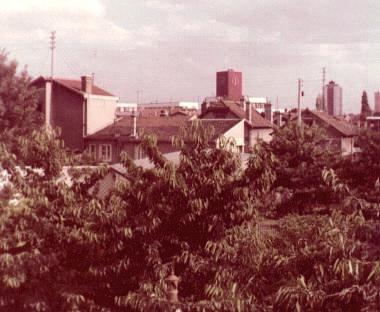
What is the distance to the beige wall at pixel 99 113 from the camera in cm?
4550

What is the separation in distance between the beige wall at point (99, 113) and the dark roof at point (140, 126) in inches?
21.9

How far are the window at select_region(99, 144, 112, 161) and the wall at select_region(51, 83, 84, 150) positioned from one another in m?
2.16

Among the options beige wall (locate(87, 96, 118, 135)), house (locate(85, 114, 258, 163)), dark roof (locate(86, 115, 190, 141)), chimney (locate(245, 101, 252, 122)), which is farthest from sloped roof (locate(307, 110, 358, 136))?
beige wall (locate(87, 96, 118, 135))

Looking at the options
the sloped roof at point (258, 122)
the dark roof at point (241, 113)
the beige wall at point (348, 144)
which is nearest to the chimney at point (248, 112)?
the dark roof at point (241, 113)

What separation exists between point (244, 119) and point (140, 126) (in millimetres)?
7973

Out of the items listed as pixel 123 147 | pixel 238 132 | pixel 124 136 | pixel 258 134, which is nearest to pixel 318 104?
pixel 258 134

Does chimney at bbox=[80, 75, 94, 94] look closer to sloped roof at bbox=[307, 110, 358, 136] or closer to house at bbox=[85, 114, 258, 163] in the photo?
house at bbox=[85, 114, 258, 163]

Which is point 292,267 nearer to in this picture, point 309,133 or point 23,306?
point 23,306

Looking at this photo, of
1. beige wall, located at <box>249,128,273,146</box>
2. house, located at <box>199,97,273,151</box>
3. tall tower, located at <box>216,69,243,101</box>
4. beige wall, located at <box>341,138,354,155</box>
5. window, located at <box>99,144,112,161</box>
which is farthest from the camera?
tall tower, located at <box>216,69,243,101</box>

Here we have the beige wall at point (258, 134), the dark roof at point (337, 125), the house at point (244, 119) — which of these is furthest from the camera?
the dark roof at point (337, 125)

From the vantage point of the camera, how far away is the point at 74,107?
46031mm

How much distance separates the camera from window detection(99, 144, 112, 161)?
4459cm

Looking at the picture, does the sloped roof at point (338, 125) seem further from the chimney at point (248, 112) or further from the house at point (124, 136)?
the house at point (124, 136)

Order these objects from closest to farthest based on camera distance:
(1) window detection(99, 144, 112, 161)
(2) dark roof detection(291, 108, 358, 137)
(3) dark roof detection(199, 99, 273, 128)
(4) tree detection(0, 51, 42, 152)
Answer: (4) tree detection(0, 51, 42, 152)
(1) window detection(99, 144, 112, 161)
(3) dark roof detection(199, 99, 273, 128)
(2) dark roof detection(291, 108, 358, 137)
